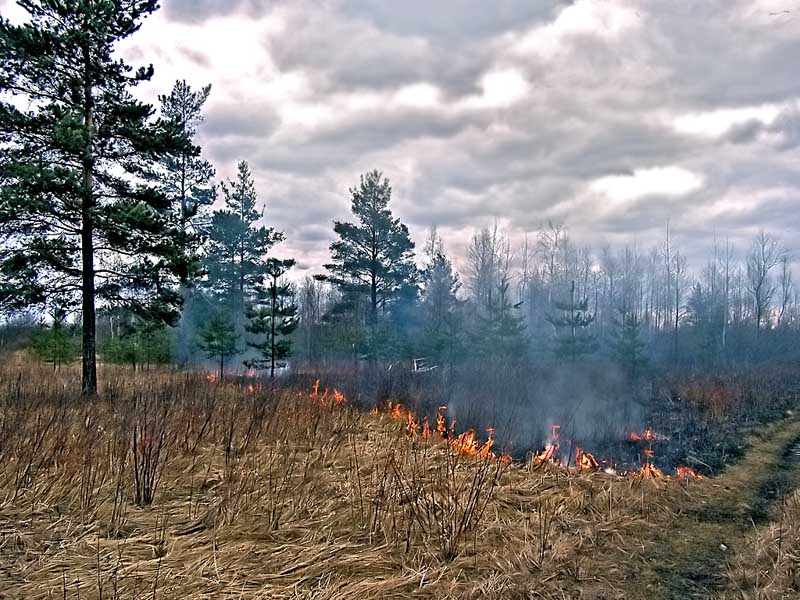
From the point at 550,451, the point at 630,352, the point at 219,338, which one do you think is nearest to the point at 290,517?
the point at 550,451

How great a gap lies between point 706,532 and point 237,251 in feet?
84.1

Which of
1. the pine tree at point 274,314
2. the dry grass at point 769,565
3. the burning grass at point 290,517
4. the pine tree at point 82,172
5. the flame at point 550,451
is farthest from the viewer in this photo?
the pine tree at point 274,314

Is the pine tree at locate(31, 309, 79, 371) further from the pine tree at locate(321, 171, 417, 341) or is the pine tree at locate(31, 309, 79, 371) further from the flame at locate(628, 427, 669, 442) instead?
the flame at locate(628, 427, 669, 442)

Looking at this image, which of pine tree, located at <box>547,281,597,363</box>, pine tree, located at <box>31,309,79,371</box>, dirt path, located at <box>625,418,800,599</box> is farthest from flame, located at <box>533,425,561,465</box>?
pine tree, located at <box>31,309,79,371</box>

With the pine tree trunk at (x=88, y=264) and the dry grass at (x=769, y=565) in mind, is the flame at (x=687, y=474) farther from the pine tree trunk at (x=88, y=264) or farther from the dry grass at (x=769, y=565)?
the pine tree trunk at (x=88, y=264)

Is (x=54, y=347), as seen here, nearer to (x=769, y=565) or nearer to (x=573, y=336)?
(x=769, y=565)

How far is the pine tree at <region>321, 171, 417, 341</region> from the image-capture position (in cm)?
2559

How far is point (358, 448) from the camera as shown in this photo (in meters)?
6.66

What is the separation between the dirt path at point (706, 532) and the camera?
3686 mm

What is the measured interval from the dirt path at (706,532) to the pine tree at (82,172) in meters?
10.8

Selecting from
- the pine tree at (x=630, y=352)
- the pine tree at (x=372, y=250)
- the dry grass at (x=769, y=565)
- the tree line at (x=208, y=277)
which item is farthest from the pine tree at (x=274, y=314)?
the pine tree at (x=630, y=352)

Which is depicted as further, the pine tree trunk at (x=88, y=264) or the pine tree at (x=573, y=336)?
the pine tree at (x=573, y=336)

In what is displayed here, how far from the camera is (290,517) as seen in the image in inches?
163

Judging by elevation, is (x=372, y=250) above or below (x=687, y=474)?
above
